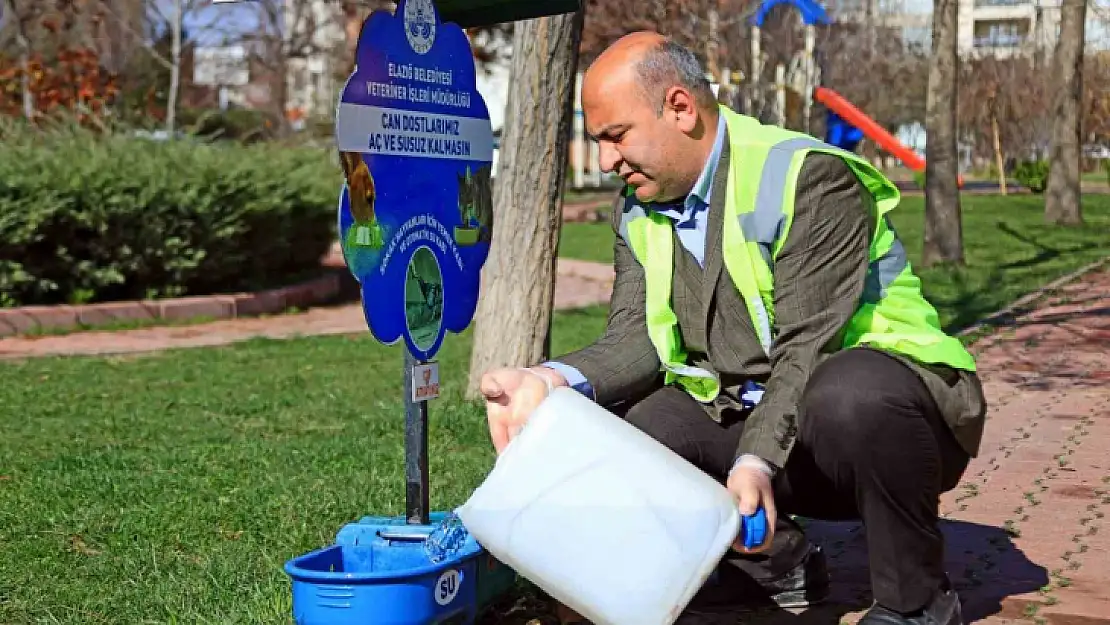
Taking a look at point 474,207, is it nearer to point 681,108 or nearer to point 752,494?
point 681,108

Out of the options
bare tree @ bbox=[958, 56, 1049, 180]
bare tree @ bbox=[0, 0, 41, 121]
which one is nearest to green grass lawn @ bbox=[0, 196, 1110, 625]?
bare tree @ bbox=[0, 0, 41, 121]

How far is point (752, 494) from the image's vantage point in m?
2.73

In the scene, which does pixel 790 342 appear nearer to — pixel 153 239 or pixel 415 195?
pixel 415 195

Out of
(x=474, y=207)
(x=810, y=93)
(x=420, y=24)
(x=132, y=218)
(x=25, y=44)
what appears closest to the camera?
(x=420, y=24)

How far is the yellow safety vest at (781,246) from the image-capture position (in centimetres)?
311

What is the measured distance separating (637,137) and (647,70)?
14 centimetres

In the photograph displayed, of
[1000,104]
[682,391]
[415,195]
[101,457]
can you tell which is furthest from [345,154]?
[1000,104]

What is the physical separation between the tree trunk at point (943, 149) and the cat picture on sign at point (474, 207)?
12229mm

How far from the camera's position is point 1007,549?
4180mm

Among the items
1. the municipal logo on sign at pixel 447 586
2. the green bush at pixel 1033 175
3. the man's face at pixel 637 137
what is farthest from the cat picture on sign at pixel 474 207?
the green bush at pixel 1033 175

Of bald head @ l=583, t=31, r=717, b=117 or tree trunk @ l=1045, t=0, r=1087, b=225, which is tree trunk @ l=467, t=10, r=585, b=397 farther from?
tree trunk @ l=1045, t=0, r=1087, b=225

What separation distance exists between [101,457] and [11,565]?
1647 mm

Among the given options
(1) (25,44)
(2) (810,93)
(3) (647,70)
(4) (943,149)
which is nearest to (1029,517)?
(3) (647,70)

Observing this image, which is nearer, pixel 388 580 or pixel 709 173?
pixel 388 580
